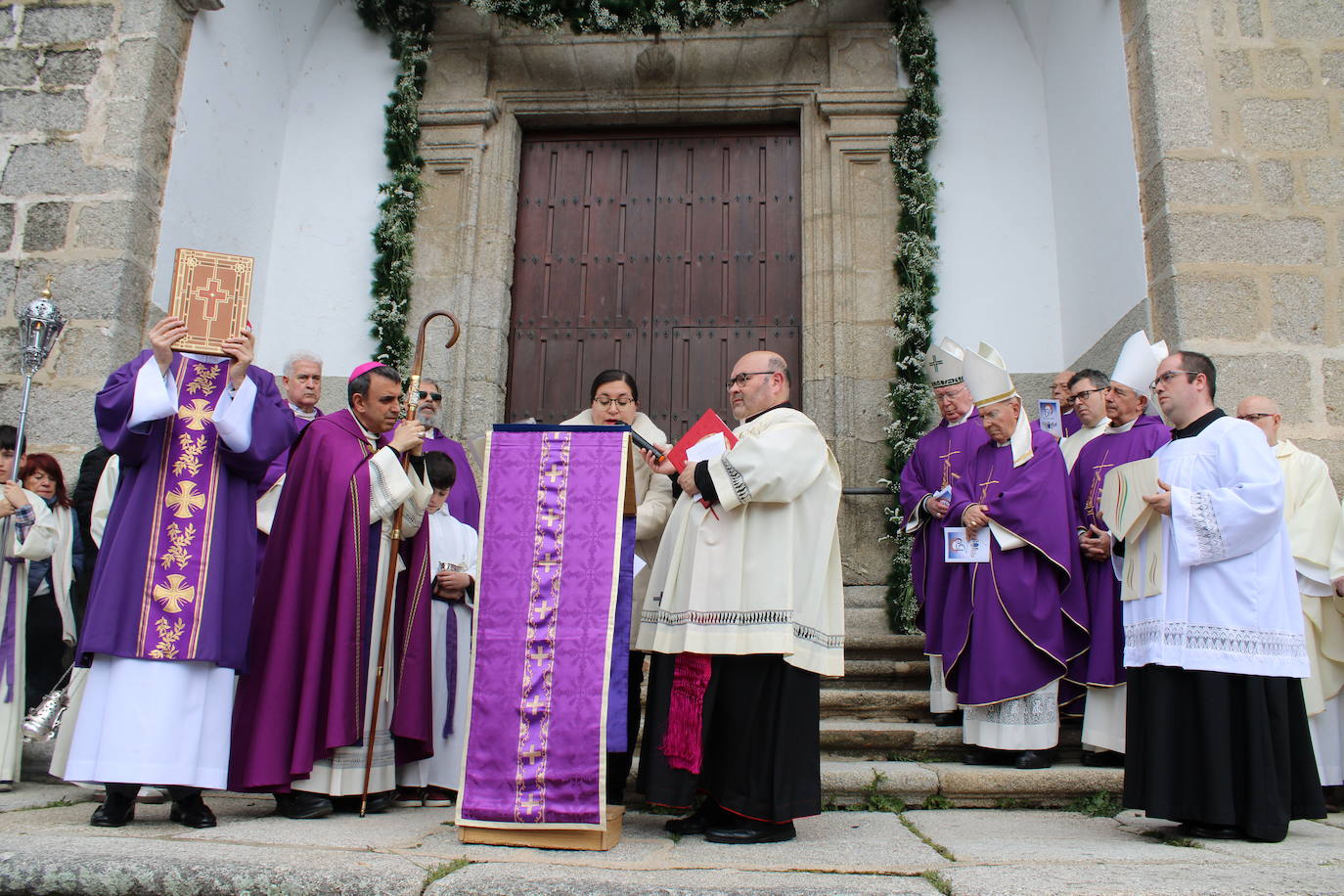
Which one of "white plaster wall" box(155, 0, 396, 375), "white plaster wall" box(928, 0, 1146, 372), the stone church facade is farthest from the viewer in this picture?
"white plaster wall" box(155, 0, 396, 375)

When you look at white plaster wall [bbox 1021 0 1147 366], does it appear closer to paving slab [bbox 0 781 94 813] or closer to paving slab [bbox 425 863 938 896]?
paving slab [bbox 425 863 938 896]

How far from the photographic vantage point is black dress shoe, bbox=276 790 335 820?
12.2 ft

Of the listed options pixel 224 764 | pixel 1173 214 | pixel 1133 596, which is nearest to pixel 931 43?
pixel 1173 214

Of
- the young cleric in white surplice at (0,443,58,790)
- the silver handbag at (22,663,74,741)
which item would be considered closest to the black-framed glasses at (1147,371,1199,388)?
the silver handbag at (22,663,74,741)

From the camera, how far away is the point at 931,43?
7172mm

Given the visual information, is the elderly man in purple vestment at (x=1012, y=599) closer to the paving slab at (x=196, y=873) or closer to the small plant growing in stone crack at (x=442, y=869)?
the small plant growing in stone crack at (x=442, y=869)

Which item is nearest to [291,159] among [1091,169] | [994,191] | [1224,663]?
[994,191]

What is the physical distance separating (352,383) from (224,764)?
1503mm

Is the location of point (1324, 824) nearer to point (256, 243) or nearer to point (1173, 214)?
point (1173, 214)

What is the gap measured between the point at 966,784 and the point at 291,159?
5.93 metres

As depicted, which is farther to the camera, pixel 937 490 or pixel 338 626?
pixel 937 490

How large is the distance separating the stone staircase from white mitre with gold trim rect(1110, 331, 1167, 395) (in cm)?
167

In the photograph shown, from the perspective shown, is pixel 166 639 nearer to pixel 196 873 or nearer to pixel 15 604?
pixel 196 873

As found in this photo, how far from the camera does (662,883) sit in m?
2.67
